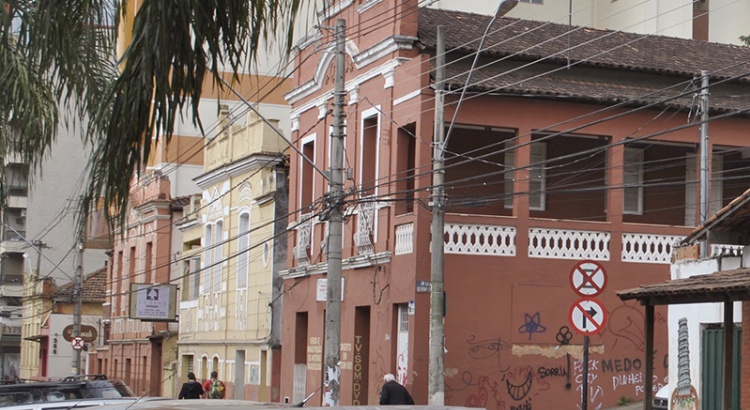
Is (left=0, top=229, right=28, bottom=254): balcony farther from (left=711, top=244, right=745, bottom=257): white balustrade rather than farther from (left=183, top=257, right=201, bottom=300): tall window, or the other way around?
(left=711, top=244, right=745, bottom=257): white balustrade

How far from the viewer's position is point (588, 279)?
19000 millimetres

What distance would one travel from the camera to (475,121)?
29.1 m

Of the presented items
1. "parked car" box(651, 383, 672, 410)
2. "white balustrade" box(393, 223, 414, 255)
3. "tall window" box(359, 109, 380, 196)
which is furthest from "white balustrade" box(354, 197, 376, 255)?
"parked car" box(651, 383, 672, 410)

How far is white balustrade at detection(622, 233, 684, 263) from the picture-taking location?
30562mm

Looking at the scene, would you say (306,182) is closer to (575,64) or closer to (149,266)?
(575,64)

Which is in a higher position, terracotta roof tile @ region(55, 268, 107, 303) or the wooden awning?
terracotta roof tile @ region(55, 268, 107, 303)

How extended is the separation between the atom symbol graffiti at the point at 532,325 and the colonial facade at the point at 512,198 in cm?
3

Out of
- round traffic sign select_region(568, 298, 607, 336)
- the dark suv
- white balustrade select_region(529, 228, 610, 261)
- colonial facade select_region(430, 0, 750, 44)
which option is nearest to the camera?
the dark suv

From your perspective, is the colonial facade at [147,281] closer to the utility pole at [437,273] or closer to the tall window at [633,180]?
the tall window at [633,180]

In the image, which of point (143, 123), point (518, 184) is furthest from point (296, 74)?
point (143, 123)

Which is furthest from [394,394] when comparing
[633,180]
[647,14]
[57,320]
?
[57,320]

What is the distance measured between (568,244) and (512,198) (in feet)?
5.65

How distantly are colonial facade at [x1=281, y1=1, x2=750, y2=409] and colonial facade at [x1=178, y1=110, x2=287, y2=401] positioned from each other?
6.24m

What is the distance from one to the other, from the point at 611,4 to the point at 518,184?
75.1ft
